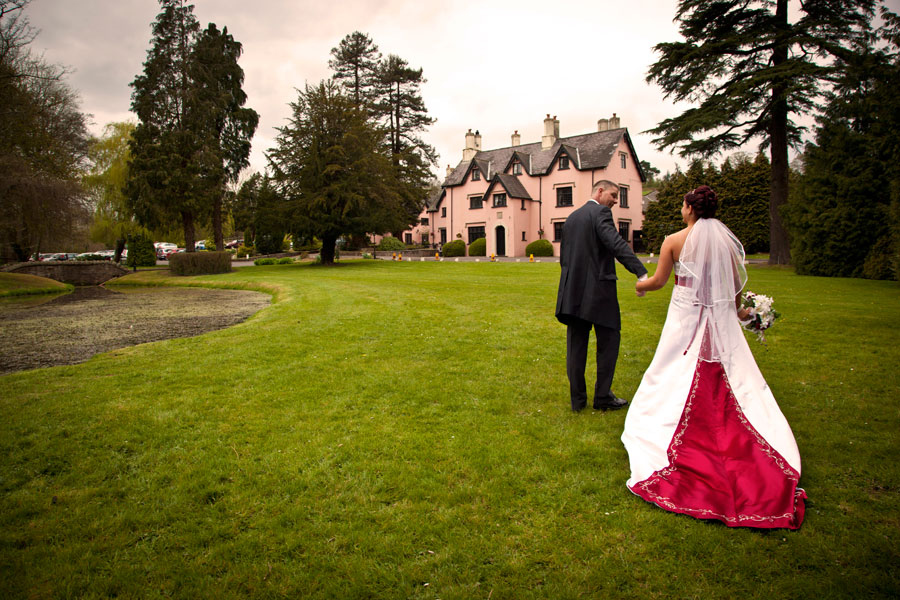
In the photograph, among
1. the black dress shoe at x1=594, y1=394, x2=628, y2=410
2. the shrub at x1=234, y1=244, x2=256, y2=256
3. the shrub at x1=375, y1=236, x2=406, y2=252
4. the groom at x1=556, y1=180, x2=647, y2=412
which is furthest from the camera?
the shrub at x1=234, y1=244, x2=256, y2=256

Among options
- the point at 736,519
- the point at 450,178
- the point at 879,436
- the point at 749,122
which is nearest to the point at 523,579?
the point at 736,519

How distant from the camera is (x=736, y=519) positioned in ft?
9.98

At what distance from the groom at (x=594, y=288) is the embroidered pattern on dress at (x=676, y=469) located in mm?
1192

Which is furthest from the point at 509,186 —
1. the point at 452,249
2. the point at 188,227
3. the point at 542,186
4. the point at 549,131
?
the point at 188,227

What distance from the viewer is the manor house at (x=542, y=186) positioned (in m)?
40.7

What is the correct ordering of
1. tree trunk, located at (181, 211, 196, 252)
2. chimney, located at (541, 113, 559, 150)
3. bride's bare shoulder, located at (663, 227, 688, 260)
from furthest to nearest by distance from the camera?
chimney, located at (541, 113, 559, 150), tree trunk, located at (181, 211, 196, 252), bride's bare shoulder, located at (663, 227, 688, 260)

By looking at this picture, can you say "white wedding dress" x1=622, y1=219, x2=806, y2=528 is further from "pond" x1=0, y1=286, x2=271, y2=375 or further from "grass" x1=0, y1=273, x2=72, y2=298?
"grass" x1=0, y1=273, x2=72, y2=298

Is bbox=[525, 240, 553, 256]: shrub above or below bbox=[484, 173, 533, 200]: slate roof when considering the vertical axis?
below

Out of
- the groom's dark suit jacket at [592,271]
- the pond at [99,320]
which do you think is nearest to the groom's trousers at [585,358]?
the groom's dark suit jacket at [592,271]

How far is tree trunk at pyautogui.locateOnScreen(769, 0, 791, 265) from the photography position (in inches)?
859

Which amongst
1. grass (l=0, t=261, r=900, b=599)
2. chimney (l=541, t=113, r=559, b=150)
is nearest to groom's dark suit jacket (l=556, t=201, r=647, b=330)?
grass (l=0, t=261, r=900, b=599)

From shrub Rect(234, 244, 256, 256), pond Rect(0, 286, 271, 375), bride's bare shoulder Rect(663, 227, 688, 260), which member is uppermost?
shrub Rect(234, 244, 256, 256)

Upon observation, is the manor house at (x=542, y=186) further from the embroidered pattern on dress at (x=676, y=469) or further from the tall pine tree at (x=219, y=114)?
the embroidered pattern on dress at (x=676, y=469)

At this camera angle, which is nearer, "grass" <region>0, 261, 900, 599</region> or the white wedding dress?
"grass" <region>0, 261, 900, 599</region>
